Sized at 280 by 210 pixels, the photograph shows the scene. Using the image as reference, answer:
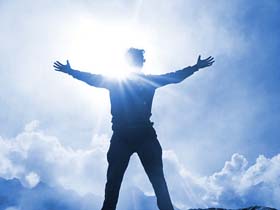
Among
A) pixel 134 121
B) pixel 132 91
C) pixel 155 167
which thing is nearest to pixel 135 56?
pixel 132 91

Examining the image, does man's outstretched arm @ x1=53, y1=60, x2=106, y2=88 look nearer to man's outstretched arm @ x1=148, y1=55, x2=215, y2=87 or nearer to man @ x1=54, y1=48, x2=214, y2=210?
man @ x1=54, y1=48, x2=214, y2=210

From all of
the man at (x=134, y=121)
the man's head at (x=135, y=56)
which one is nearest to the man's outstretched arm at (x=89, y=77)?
the man at (x=134, y=121)

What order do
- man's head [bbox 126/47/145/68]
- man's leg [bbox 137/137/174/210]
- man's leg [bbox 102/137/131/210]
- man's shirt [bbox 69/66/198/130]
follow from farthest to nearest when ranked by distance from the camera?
1. man's head [bbox 126/47/145/68]
2. man's shirt [bbox 69/66/198/130]
3. man's leg [bbox 102/137/131/210]
4. man's leg [bbox 137/137/174/210]

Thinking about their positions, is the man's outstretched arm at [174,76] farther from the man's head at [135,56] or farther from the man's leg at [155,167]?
the man's leg at [155,167]

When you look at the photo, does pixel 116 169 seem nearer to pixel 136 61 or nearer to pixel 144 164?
pixel 144 164

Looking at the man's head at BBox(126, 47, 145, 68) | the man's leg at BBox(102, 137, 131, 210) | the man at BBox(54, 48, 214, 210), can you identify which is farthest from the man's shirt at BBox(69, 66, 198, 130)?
the man's leg at BBox(102, 137, 131, 210)

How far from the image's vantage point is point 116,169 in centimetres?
744

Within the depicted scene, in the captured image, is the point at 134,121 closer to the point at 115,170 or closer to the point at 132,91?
the point at 132,91

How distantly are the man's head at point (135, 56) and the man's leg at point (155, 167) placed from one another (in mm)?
2145

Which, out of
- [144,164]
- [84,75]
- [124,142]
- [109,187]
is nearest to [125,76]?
[84,75]

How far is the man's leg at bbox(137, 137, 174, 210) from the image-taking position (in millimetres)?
7211

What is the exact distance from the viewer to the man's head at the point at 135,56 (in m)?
8.34

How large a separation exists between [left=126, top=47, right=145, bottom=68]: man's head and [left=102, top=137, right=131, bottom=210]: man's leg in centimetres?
218

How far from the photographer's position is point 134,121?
303 inches
